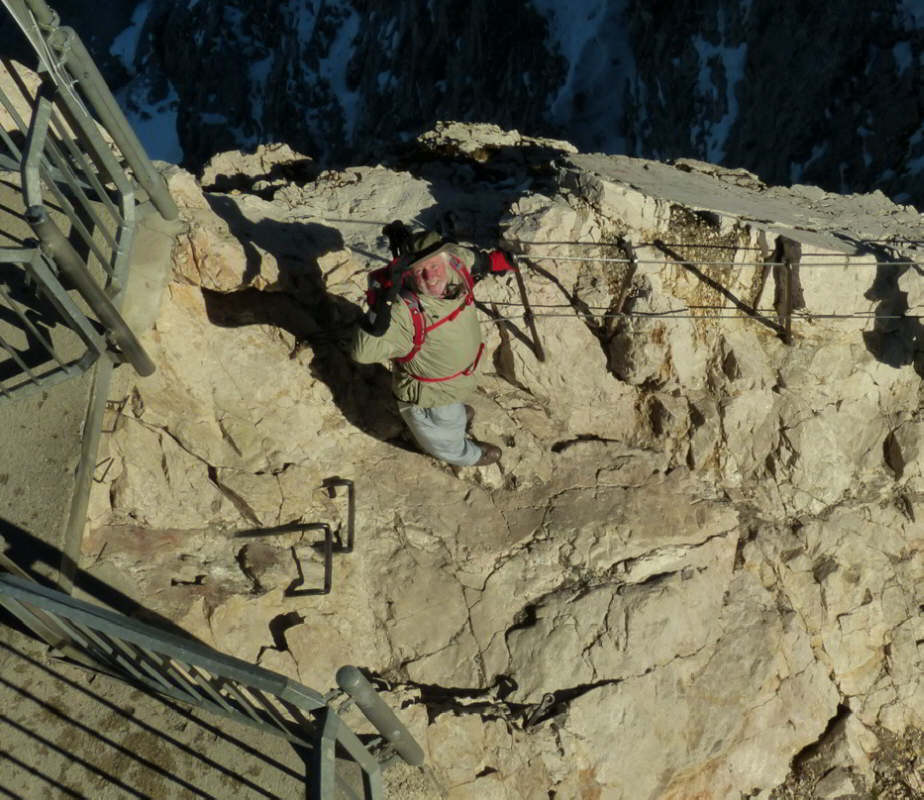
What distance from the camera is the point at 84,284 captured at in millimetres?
3889

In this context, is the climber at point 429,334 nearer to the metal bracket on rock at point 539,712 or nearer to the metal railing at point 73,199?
the metal railing at point 73,199

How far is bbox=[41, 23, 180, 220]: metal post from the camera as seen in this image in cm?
409

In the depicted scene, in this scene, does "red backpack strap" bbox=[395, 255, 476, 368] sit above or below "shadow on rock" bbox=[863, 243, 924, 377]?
below

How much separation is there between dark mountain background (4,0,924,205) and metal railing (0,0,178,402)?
3369 millimetres

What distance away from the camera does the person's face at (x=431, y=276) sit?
4342 millimetres

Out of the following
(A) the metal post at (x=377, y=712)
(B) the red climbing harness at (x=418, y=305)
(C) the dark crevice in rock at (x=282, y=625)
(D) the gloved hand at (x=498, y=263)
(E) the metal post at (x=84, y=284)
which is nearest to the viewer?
(A) the metal post at (x=377, y=712)

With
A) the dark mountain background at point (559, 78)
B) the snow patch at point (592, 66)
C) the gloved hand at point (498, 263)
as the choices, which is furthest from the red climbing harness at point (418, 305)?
the snow patch at point (592, 66)

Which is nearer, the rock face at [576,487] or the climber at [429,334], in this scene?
the climber at [429,334]

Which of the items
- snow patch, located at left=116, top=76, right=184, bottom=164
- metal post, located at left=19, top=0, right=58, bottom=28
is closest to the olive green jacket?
metal post, located at left=19, top=0, right=58, bottom=28

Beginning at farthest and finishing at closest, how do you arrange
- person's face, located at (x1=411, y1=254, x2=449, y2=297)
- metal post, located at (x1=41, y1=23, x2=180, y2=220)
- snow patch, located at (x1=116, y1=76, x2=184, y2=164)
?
snow patch, located at (x1=116, y1=76, x2=184, y2=164) < person's face, located at (x1=411, y1=254, x2=449, y2=297) < metal post, located at (x1=41, y1=23, x2=180, y2=220)

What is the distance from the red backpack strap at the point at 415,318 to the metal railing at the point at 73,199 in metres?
1.53

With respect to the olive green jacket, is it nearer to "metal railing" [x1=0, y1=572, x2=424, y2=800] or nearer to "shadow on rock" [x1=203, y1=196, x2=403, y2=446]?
"shadow on rock" [x1=203, y1=196, x2=403, y2=446]

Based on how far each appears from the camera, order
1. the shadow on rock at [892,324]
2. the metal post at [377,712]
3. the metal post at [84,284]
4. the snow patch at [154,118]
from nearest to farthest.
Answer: the metal post at [377,712], the metal post at [84,284], the shadow on rock at [892,324], the snow patch at [154,118]

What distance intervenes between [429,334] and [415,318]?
15cm
